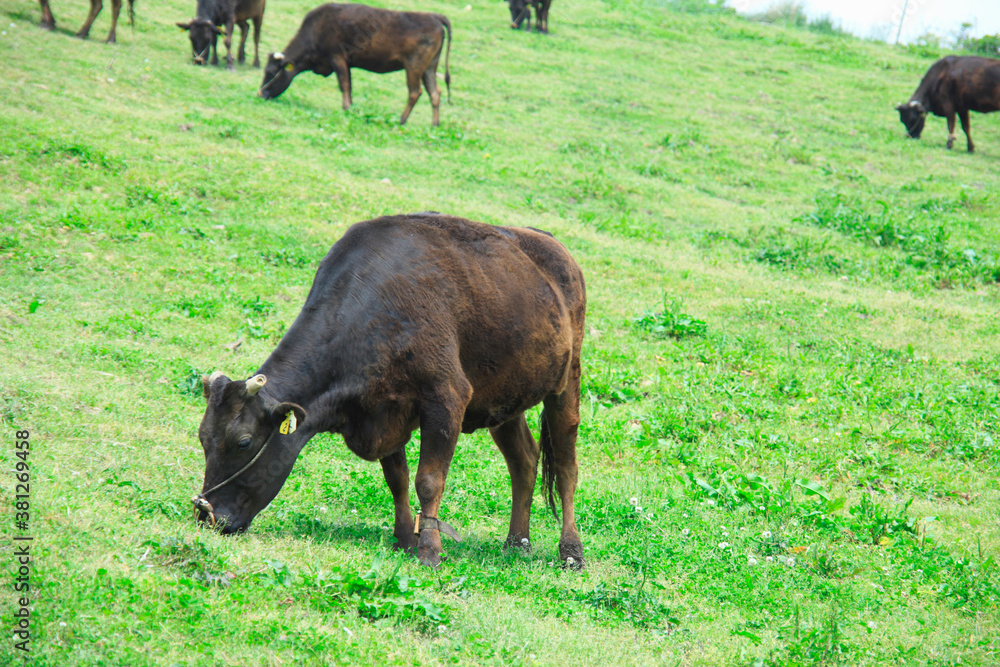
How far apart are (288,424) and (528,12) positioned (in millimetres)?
27046

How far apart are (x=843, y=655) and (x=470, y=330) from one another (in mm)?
3116

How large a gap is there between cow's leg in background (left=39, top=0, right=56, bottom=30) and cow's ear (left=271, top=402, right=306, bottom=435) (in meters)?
18.3

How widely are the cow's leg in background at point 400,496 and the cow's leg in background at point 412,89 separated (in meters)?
14.1

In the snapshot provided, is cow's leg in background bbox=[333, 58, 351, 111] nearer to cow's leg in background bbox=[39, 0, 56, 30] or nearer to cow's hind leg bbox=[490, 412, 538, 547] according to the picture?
cow's leg in background bbox=[39, 0, 56, 30]

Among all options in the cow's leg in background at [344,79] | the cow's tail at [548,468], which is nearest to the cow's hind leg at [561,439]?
the cow's tail at [548,468]

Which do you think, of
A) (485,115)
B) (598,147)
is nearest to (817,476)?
(598,147)

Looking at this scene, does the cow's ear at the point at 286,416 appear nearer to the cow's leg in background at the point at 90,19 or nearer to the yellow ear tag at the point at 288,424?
the yellow ear tag at the point at 288,424

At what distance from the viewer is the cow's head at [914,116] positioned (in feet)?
78.2

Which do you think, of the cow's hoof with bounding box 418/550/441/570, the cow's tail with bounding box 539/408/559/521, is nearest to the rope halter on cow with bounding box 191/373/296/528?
the cow's hoof with bounding box 418/550/441/570

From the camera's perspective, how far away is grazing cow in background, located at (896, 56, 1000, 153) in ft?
76.3

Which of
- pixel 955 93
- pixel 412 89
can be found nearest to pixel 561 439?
pixel 412 89

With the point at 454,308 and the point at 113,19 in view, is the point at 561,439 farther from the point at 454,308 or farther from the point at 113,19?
the point at 113,19

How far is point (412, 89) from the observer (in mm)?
19688

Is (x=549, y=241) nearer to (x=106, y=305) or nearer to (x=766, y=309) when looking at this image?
(x=106, y=305)
